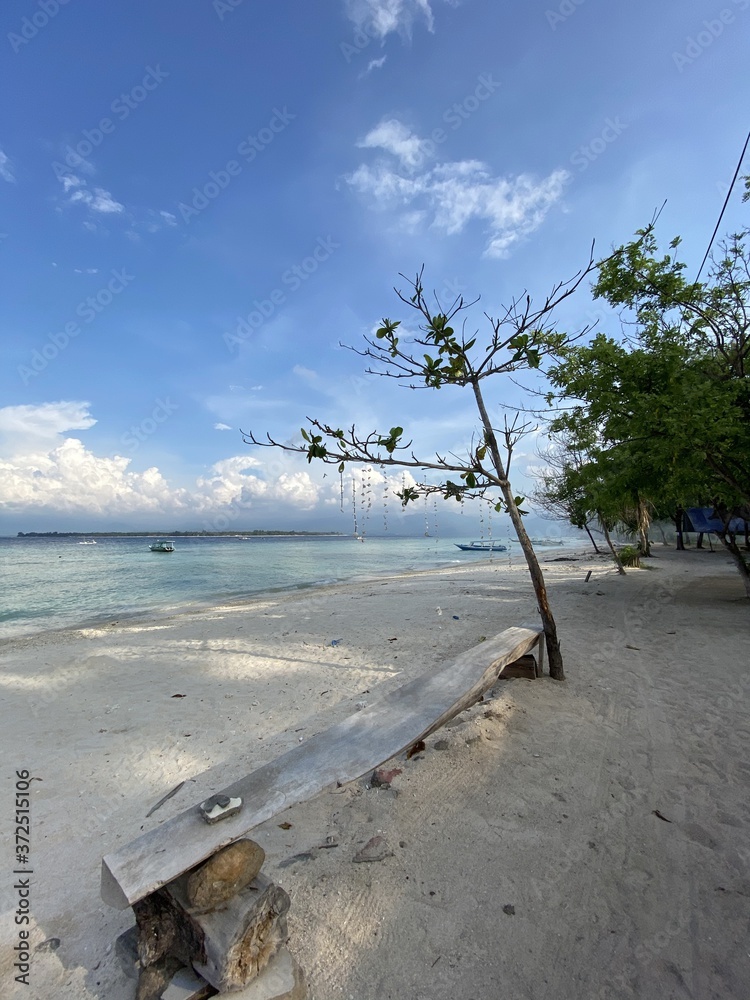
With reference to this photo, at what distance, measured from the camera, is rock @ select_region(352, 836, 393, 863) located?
2.55 metres

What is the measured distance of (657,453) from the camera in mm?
7598

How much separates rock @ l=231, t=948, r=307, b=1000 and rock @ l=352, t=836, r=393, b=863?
73 centimetres

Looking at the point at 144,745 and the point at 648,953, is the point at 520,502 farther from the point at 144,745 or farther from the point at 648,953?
the point at 144,745

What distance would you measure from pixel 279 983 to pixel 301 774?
0.69 m

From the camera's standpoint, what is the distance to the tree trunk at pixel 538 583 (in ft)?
15.8

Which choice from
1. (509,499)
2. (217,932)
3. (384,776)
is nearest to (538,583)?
(509,499)

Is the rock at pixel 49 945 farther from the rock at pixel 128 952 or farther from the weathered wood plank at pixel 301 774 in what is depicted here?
the weathered wood plank at pixel 301 774

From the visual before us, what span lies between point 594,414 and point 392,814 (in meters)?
7.57

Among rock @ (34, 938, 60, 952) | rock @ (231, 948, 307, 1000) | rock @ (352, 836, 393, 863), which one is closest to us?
rock @ (231, 948, 307, 1000)

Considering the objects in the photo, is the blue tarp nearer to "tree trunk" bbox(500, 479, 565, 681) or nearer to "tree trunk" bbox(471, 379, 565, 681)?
"tree trunk" bbox(500, 479, 565, 681)

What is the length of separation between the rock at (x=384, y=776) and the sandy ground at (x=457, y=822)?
7 cm

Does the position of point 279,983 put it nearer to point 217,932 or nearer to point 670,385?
point 217,932

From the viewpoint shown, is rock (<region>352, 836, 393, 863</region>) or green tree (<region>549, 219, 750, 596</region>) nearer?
rock (<region>352, 836, 393, 863</region>)

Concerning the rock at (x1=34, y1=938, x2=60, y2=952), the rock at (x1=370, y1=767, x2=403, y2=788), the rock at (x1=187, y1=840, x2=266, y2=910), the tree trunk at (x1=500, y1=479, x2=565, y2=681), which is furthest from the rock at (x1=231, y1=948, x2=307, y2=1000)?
the tree trunk at (x1=500, y1=479, x2=565, y2=681)
